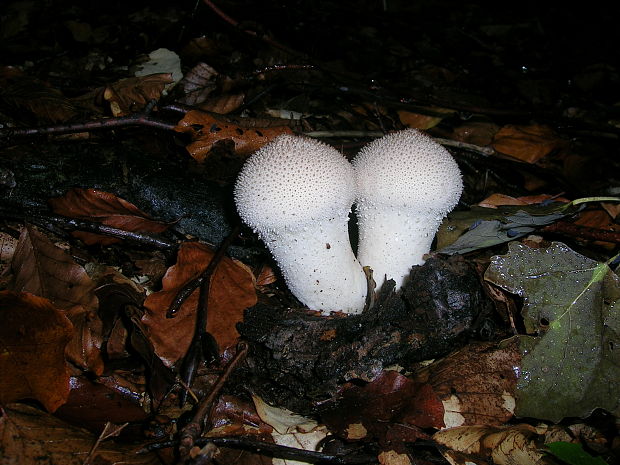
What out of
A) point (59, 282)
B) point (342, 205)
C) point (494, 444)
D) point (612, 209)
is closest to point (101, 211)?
point (59, 282)

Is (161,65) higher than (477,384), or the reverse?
(161,65)

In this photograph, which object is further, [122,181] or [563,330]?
[122,181]

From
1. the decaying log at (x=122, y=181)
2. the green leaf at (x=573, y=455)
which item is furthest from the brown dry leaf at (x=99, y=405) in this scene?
the green leaf at (x=573, y=455)

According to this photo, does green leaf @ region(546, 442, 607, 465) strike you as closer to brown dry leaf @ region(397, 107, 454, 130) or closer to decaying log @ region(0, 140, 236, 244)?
decaying log @ region(0, 140, 236, 244)

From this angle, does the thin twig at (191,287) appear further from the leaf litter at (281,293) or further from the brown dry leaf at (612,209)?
the brown dry leaf at (612,209)

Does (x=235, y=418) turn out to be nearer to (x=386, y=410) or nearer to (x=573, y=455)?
(x=386, y=410)

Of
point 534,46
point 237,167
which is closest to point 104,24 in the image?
point 237,167
